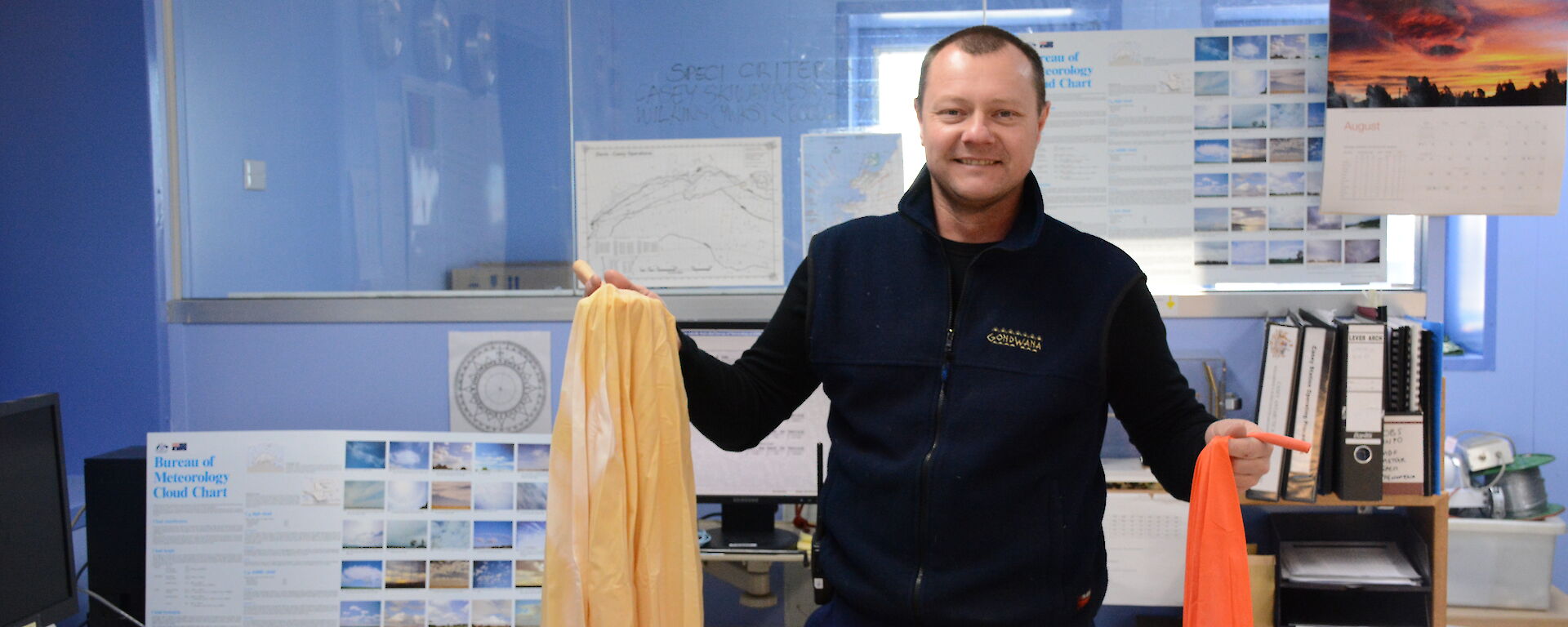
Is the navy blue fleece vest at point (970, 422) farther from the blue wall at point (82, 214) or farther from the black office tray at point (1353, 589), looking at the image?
the blue wall at point (82, 214)

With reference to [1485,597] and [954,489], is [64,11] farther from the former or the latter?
[1485,597]

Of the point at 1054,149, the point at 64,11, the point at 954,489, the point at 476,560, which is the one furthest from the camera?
the point at 64,11

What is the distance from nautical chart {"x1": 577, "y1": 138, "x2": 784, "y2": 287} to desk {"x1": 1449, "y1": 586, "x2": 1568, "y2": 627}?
162 cm

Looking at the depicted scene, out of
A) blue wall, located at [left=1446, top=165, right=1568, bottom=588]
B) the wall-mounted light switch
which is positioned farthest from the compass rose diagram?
blue wall, located at [left=1446, top=165, right=1568, bottom=588]

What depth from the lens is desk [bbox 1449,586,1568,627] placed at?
7.36ft

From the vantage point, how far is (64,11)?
2564 millimetres

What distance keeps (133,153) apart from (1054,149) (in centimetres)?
216

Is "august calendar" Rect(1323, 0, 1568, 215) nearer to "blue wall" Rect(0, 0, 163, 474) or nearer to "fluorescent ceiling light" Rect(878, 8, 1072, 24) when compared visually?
"fluorescent ceiling light" Rect(878, 8, 1072, 24)

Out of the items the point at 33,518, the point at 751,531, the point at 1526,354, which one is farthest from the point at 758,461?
the point at 1526,354

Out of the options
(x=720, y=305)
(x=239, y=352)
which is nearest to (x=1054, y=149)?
(x=720, y=305)

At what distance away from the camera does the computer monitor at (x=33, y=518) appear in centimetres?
164

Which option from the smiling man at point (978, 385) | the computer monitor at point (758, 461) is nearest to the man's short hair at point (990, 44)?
the smiling man at point (978, 385)

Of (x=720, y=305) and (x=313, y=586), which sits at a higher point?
(x=720, y=305)

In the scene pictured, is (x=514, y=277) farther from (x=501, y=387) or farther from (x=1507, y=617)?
(x=1507, y=617)
